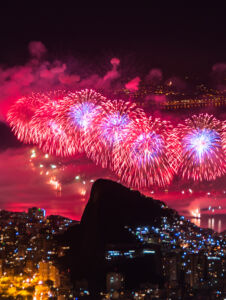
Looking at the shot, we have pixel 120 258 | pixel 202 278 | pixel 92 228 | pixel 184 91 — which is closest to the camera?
pixel 202 278

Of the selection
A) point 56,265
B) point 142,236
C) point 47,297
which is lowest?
point 47,297

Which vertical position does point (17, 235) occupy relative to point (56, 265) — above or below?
above

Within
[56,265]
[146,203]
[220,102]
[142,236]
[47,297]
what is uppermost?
[220,102]

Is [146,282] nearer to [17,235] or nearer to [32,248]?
[32,248]

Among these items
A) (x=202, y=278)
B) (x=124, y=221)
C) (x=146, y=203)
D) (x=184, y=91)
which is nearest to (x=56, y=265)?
(x=124, y=221)

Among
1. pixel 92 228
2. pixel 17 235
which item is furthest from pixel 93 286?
pixel 17 235

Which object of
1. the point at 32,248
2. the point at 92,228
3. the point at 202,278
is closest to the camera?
the point at 202,278

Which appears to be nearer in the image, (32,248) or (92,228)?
(92,228)

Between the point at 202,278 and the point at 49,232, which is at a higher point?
the point at 49,232

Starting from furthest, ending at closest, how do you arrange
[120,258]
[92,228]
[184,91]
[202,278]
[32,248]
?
[184,91] → [32,248] → [92,228] → [120,258] → [202,278]
